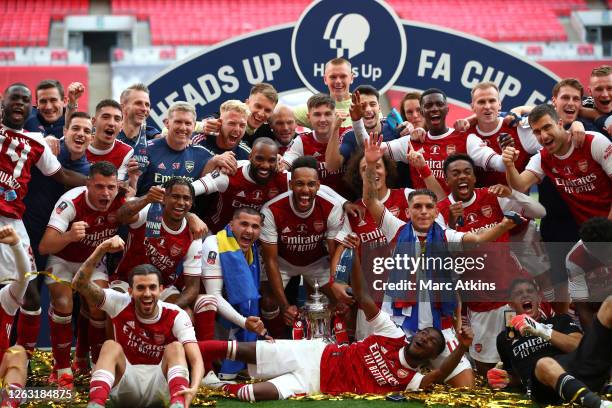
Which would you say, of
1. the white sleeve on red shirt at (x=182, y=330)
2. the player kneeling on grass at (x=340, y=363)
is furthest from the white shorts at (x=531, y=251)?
the white sleeve on red shirt at (x=182, y=330)

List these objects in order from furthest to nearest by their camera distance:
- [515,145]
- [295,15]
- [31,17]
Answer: [295,15]
[31,17]
[515,145]

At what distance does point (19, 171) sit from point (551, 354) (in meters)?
→ 3.51

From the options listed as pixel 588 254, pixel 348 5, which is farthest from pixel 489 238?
pixel 348 5

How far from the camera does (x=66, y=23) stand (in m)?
24.7

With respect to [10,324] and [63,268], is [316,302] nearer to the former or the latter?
[63,268]

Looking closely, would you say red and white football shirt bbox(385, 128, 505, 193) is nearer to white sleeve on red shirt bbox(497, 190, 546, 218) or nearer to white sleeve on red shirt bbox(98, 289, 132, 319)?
white sleeve on red shirt bbox(497, 190, 546, 218)

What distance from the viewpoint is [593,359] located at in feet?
17.4

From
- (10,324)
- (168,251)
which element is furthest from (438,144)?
(10,324)

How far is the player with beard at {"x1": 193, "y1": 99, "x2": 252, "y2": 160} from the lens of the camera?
22.4ft

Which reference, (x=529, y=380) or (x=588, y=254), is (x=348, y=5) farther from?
(x=529, y=380)

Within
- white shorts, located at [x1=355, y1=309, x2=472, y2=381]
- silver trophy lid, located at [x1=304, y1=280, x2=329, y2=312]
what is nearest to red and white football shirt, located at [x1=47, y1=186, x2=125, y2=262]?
silver trophy lid, located at [x1=304, y1=280, x2=329, y2=312]

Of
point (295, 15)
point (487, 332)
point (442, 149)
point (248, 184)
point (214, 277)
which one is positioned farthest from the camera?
point (295, 15)

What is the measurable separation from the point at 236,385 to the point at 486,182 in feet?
8.12

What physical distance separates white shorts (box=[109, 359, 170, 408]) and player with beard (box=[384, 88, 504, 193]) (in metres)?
2.58
